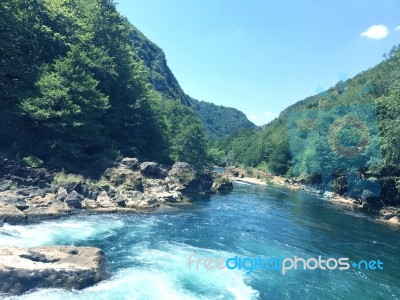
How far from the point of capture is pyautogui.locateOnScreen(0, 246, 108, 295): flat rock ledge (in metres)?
13.0

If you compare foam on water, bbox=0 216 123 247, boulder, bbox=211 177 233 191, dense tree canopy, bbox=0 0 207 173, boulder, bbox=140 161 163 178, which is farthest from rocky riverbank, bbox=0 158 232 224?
boulder, bbox=211 177 233 191

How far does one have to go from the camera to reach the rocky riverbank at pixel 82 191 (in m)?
24.7

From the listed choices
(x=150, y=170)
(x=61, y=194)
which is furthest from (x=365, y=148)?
(x=61, y=194)

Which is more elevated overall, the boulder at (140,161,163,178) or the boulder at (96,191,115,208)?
the boulder at (140,161,163,178)

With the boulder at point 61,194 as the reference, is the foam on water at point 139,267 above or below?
below

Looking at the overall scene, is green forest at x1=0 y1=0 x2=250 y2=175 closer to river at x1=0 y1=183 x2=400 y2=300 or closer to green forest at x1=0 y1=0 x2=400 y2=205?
green forest at x1=0 y1=0 x2=400 y2=205

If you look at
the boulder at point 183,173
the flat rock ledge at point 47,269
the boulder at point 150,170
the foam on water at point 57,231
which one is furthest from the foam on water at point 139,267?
the boulder at point 183,173

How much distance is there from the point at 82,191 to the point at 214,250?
14348mm

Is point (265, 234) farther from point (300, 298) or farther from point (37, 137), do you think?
point (37, 137)

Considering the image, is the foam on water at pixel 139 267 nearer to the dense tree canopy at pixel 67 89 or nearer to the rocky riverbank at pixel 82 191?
the rocky riverbank at pixel 82 191

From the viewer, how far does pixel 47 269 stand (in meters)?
13.8

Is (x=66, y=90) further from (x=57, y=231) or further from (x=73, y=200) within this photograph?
(x=57, y=231)

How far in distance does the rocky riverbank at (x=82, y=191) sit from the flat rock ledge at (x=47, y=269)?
798cm

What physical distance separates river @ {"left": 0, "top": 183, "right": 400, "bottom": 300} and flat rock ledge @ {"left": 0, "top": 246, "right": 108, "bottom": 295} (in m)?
0.43
